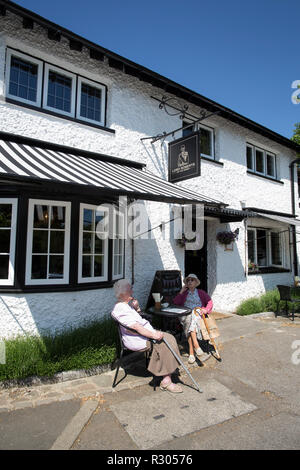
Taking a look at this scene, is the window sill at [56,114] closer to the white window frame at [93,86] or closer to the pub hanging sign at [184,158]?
the white window frame at [93,86]

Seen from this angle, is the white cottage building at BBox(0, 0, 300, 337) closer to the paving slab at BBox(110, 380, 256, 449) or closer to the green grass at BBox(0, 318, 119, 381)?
the green grass at BBox(0, 318, 119, 381)

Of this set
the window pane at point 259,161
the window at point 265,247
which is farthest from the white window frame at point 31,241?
the window pane at point 259,161

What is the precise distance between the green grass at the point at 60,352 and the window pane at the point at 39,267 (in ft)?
3.59

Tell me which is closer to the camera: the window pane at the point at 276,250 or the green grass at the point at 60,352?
the green grass at the point at 60,352

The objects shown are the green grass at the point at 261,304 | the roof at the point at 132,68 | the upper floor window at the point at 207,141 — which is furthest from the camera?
the upper floor window at the point at 207,141

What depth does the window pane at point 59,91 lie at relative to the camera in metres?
6.23

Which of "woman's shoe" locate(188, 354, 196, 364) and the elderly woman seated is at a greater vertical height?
the elderly woman seated

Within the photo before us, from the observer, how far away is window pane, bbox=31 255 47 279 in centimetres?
508

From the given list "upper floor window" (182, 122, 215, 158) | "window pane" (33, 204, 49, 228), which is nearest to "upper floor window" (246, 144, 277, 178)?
"upper floor window" (182, 122, 215, 158)

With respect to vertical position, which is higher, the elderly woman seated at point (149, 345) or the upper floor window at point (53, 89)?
the upper floor window at point (53, 89)

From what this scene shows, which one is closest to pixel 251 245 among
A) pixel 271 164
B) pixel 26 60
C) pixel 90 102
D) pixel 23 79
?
pixel 271 164

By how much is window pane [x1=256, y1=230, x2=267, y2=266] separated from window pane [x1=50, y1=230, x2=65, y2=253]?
8088 mm

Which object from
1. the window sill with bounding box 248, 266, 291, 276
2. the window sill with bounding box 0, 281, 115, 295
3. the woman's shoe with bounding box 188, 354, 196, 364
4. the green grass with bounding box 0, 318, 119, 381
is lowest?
the woman's shoe with bounding box 188, 354, 196, 364
